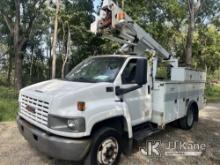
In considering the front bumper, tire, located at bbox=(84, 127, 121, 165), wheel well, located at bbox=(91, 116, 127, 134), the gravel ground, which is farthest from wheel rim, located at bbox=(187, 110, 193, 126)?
the front bumper

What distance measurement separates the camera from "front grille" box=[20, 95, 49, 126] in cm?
422

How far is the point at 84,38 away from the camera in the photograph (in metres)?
20.9

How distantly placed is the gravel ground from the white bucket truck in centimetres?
53

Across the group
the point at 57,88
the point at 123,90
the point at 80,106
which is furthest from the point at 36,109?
the point at 123,90

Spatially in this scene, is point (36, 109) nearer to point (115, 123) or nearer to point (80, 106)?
point (80, 106)

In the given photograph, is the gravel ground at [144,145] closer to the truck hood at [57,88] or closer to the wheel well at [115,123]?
the wheel well at [115,123]

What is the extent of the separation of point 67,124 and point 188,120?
4.65 metres

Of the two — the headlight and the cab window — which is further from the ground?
the cab window

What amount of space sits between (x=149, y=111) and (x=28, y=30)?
17397mm

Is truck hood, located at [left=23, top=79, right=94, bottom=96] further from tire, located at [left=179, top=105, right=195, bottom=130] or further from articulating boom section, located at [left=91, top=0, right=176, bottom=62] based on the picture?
tire, located at [left=179, top=105, right=195, bottom=130]

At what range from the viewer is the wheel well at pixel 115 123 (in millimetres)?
4488

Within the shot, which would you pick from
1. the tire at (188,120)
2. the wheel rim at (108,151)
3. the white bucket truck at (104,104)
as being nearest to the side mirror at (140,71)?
the white bucket truck at (104,104)

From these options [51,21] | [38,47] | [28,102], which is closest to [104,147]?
[28,102]

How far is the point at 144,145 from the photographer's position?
6094 mm
